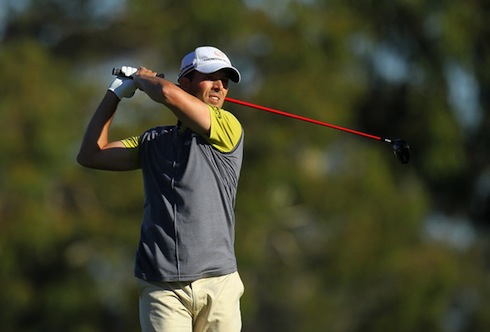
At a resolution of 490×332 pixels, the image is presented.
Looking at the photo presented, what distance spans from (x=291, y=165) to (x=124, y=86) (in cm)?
2078

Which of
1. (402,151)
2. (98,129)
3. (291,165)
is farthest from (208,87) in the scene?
(291,165)

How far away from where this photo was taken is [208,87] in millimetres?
7145

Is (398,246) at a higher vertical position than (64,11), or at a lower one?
lower

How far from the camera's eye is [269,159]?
91.0 feet

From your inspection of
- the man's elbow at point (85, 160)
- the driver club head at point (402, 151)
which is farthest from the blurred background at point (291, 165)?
the man's elbow at point (85, 160)

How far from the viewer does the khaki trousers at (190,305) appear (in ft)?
22.4

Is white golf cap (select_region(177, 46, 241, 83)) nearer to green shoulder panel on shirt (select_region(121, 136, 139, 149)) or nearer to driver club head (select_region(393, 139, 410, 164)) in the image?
green shoulder panel on shirt (select_region(121, 136, 139, 149))

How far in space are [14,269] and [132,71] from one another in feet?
64.4

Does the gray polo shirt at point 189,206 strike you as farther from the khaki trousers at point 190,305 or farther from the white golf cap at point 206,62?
the white golf cap at point 206,62

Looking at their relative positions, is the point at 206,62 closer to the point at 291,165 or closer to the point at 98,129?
the point at 98,129

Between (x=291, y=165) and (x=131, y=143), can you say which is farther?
(x=291, y=165)

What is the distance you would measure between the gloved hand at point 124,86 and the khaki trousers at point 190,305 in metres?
0.98

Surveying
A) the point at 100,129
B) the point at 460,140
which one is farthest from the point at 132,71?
the point at 460,140

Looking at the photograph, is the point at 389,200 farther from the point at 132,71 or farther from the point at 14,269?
the point at 132,71
